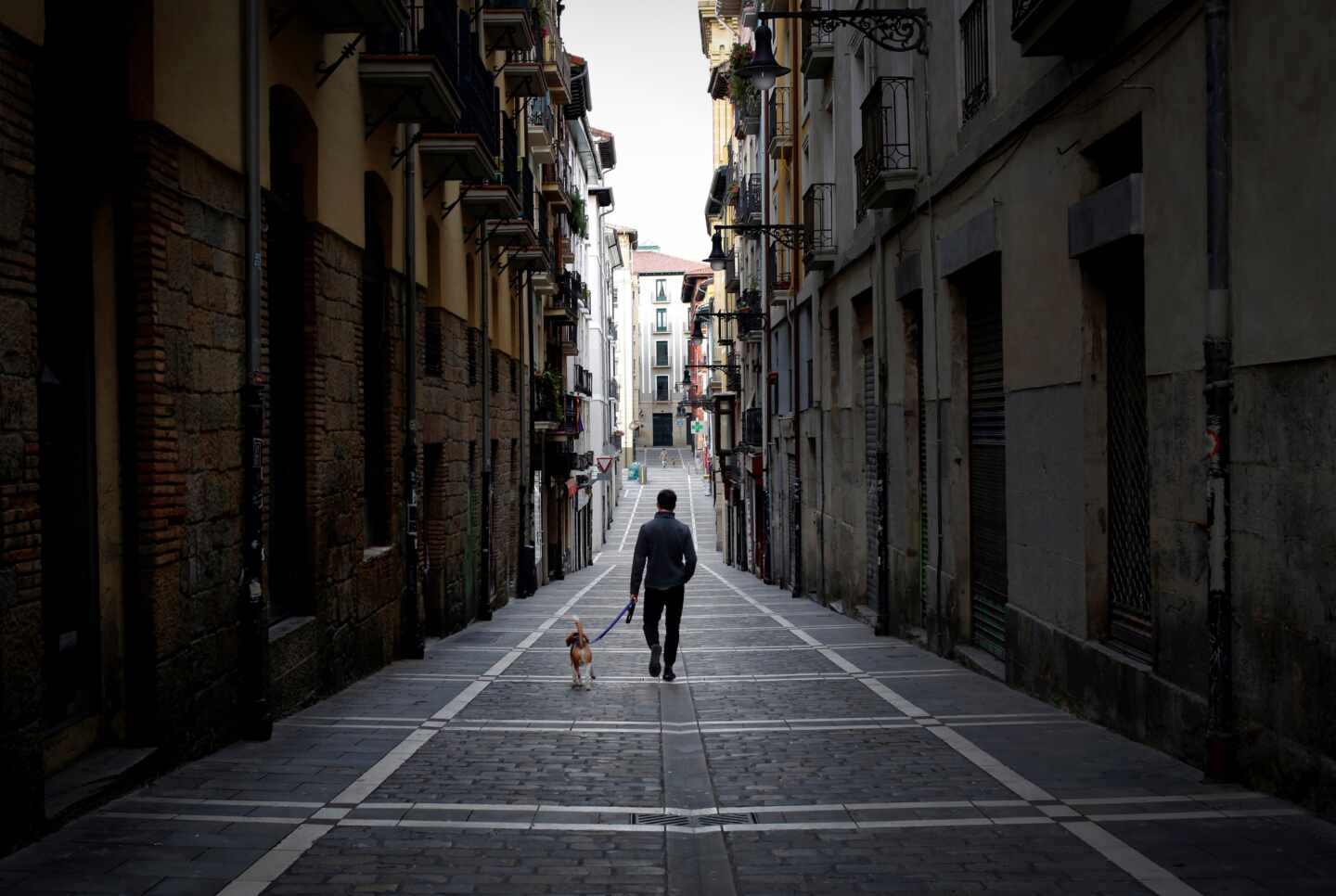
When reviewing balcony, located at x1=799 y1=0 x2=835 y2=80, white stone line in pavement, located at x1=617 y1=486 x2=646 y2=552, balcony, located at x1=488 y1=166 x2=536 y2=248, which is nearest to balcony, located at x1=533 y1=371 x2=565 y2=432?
balcony, located at x1=488 y1=166 x2=536 y2=248

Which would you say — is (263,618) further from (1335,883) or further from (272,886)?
(1335,883)

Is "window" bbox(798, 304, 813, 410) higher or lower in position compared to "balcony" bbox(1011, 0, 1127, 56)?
lower

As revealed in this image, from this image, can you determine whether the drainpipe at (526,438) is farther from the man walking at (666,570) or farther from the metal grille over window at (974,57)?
the man walking at (666,570)

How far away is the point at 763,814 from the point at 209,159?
5.38 m

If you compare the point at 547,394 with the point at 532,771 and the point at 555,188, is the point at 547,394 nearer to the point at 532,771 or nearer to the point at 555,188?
the point at 555,188

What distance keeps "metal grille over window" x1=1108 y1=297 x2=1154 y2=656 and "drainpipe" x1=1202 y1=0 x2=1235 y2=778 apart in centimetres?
162

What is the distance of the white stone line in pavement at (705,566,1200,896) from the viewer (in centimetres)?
512

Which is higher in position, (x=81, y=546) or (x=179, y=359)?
(x=179, y=359)

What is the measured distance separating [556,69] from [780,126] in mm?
7036

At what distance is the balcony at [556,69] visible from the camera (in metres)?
32.2

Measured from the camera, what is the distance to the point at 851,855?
223 inches

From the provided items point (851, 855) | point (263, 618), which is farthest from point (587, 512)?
point (851, 855)

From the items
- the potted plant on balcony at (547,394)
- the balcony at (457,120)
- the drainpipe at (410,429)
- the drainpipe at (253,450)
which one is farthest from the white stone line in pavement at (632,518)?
the drainpipe at (253,450)

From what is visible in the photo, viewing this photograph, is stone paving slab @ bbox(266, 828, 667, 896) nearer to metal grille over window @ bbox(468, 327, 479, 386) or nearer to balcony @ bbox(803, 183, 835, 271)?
metal grille over window @ bbox(468, 327, 479, 386)
